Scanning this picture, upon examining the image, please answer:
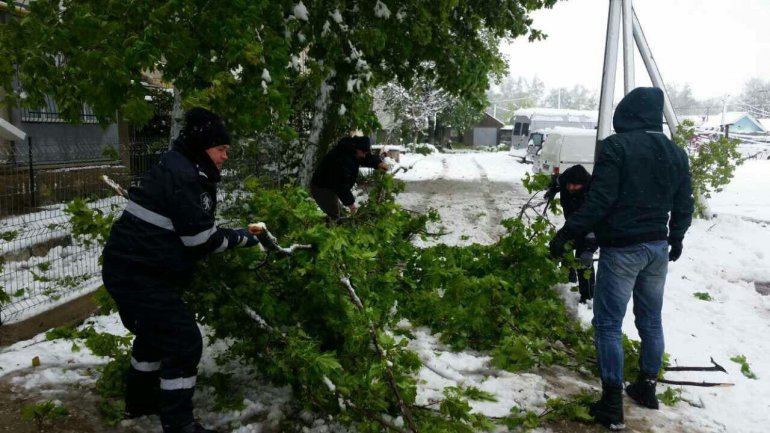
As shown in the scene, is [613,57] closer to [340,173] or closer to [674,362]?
[340,173]

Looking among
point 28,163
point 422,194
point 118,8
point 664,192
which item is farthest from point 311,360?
point 422,194

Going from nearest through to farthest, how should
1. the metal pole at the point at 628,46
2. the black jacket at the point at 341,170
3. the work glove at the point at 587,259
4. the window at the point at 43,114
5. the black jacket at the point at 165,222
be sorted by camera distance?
1. the black jacket at the point at 165,222
2. the work glove at the point at 587,259
3. the black jacket at the point at 341,170
4. the metal pole at the point at 628,46
5. the window at the point at 43,114

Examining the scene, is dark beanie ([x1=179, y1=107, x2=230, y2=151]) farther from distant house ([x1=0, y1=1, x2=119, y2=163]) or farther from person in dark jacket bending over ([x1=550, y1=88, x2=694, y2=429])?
distant house ([x1=0, y1=1, x2=119, y2=163])

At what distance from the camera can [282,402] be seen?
373cm

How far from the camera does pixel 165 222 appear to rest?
2.97 m

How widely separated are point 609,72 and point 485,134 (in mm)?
57213

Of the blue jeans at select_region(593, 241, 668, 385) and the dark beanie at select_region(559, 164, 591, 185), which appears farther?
the dark beanie at select_region(559, 164, 591, 185)

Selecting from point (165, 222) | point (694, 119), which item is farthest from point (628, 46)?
point (694, 119)

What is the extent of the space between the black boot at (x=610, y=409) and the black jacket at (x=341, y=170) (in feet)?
12.6

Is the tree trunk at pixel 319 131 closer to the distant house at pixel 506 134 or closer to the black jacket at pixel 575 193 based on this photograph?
the black jacket at pixel 575 193

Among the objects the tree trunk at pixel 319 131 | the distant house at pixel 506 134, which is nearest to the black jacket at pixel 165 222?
the tree trunk at pixel 319 131

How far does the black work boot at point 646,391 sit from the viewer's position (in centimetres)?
393

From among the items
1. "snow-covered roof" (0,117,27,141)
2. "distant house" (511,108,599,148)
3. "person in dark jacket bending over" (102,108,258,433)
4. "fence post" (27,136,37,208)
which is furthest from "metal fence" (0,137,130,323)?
Result: "distant house" (511,108,599,148)

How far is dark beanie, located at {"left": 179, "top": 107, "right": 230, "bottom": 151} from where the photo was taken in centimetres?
307
